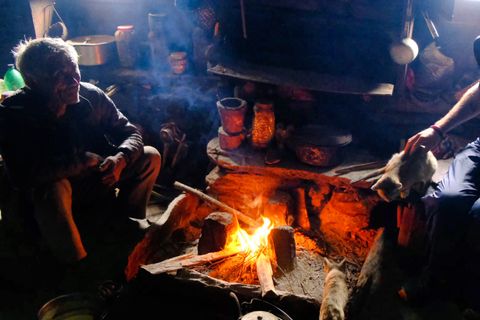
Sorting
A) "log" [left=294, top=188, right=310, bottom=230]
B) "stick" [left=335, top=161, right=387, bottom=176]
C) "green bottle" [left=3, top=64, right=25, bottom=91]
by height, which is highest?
"green bottle" [left=3, top=64, right=25, bottom=91]

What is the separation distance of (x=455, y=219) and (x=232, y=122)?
2.54m

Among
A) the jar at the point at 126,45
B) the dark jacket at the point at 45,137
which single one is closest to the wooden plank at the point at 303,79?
the dark jacket at the point at 45,137

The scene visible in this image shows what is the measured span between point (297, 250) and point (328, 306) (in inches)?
42.8

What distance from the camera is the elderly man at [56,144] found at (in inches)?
132

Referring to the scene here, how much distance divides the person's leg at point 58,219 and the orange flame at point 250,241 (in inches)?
59.6

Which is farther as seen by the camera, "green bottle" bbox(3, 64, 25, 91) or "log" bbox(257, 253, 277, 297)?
"green bottle" bbox(3, 64, 25, 91)

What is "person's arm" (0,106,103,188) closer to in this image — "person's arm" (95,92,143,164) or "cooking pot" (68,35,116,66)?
"person's arm" (95,92,143,164)

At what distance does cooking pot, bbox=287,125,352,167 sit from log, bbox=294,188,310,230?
0.49m

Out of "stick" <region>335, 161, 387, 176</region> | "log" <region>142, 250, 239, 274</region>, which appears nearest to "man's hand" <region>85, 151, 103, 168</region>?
"log" <region>142, 250, 239, 274</region>

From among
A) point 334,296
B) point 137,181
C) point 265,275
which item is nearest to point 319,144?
point 265,275

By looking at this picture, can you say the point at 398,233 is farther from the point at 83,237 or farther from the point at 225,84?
the point at 83,237

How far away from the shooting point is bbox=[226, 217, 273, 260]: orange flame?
4074mm

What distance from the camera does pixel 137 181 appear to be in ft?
13.7

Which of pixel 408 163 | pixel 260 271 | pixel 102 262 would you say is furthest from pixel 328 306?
pixel 102 262
